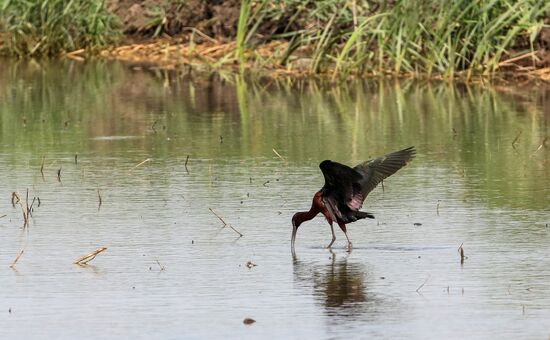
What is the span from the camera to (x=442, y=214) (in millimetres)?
9961

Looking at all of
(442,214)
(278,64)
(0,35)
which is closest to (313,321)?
(442,214)

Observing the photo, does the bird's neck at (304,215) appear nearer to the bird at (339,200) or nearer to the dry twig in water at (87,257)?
the bird at (339,200)

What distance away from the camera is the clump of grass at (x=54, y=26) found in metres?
23.9

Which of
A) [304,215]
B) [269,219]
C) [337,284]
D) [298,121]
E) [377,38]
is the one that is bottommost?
[298,121]

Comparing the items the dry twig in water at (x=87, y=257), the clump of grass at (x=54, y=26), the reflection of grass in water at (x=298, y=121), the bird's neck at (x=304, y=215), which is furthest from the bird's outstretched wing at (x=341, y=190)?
the clump of grass at (x=54, y=26)

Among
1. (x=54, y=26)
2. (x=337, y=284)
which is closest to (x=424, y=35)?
(x=54, y=26)

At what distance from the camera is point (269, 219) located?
387 inches

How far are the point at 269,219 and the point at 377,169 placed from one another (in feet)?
3.11

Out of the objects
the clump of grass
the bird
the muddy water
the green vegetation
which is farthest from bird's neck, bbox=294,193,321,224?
the clump of grass

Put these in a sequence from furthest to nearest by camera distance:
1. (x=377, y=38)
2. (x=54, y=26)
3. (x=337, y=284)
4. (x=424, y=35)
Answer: (x=54, y=26)
(x=377, y=38)
(x=424, y=35)
(x=337, y=284)

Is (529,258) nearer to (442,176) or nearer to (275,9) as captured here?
(442,176)

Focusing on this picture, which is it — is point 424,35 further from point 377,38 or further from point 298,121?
point 298,121

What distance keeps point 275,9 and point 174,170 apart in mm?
9600

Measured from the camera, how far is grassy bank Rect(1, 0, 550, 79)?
61.2 ft
